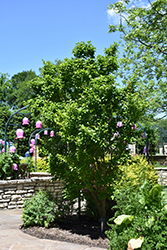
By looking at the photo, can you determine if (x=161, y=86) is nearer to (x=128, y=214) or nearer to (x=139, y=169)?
(x=139, y=169)

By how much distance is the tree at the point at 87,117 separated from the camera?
4.64 meters

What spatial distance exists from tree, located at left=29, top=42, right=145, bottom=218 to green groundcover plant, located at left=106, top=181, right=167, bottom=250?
1.47m

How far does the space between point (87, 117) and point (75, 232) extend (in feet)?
7.16

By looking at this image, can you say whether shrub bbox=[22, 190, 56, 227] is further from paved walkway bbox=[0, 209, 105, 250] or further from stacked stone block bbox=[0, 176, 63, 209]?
stacked stone block bbox=[0, 176, 63, 209]

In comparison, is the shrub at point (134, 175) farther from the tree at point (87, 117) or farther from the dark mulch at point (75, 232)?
the dark mulch at point (75, 232)

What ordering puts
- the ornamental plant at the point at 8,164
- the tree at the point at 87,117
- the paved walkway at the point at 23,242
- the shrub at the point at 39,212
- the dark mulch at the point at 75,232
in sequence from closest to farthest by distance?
the paved walkway at the point at 23,242 < the dark mulch at the point at 75,232 < the tree at the point at 87,117 < the shrub at the point at 39,212 < the ornamental plant at the point at 8,164

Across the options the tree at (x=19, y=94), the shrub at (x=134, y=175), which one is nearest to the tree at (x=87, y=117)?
the shrub at (x=134, y=175)

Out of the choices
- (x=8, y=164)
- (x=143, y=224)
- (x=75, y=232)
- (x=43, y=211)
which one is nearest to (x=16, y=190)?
(x=8, y=164)

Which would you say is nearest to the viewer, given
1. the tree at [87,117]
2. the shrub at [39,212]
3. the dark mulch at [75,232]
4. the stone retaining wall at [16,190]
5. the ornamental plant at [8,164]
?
the dark mulch at [75,232]

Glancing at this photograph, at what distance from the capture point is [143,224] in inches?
112

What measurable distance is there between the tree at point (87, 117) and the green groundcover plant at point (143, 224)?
1.47 metres

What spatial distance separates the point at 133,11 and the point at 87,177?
993 centimetres

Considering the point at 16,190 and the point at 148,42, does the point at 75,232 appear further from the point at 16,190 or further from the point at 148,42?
the point at 148,42

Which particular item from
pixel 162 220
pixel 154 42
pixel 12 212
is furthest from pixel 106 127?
pixel 154 42
